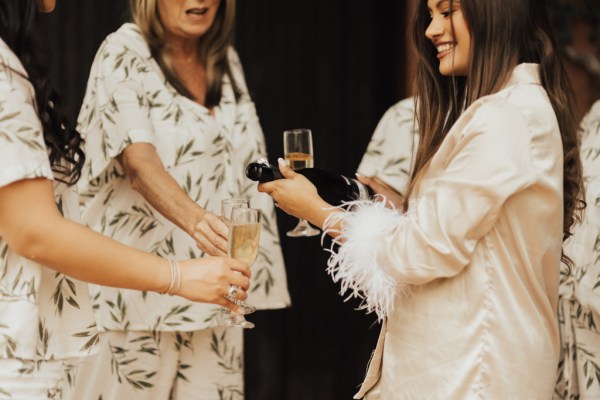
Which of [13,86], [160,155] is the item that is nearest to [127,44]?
[160,155]

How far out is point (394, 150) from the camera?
140 inches

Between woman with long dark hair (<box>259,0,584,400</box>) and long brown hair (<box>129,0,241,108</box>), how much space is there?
40.4 inches

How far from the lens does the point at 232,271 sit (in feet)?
7.50

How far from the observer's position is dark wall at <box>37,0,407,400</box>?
4.42 meters

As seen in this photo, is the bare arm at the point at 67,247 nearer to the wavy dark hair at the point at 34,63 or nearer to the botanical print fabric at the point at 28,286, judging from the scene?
the botanical print fabric at the point at 28,286

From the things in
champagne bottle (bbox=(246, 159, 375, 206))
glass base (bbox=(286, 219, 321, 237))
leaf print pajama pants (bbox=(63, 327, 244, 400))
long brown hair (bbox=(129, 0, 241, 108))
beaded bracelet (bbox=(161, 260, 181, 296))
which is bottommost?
leaf print pajama pants (bbox=(63, 327, 244, 400))

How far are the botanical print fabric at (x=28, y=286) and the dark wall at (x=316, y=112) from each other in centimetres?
240

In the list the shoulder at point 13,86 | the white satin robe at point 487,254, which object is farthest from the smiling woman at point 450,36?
the shoulder at point 13,86

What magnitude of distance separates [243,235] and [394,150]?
1356 mm

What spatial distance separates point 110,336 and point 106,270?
1.12 meters

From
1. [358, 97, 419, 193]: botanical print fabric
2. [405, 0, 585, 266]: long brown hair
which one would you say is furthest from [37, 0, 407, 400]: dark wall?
[405, 0, 585, 266]: long brown hair

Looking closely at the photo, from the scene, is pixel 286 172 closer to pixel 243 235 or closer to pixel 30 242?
pixel 243 235

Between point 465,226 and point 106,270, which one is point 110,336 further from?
point 465,226

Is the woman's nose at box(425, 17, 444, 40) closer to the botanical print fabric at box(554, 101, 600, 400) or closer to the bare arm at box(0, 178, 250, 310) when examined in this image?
the bare arm at box(0, 178, 250, 310)
